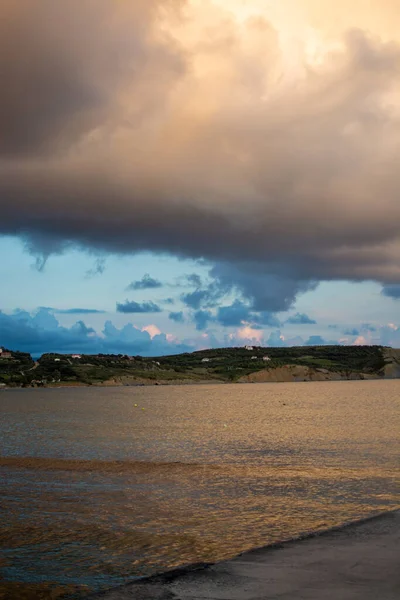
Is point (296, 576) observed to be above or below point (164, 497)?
above

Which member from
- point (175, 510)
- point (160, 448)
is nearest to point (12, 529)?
point (175, 510)

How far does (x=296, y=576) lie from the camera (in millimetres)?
17891

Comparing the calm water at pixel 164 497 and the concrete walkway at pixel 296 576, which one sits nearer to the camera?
the concrete walkway at pixel 296 576

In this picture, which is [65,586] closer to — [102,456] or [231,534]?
[231,534]

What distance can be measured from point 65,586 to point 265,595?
7.20 metres

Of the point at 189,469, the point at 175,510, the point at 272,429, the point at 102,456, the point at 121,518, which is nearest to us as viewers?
the point at 121,518

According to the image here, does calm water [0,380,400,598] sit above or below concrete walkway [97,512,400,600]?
below

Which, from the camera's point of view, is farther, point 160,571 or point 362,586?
point 160,571

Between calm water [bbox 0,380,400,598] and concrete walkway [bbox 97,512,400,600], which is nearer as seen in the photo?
concrete walkway [bbox 97,512,400,600]

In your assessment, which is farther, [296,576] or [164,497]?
[164,497]

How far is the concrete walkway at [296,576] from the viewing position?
16219 millimetres

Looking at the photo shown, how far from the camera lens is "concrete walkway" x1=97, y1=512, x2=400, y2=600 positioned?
1622 centimetres

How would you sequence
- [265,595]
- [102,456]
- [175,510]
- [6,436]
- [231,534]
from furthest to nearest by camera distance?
[6,436]
[102,456]
[175,510]
[231,534]
[265,595]

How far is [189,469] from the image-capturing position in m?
46.9
